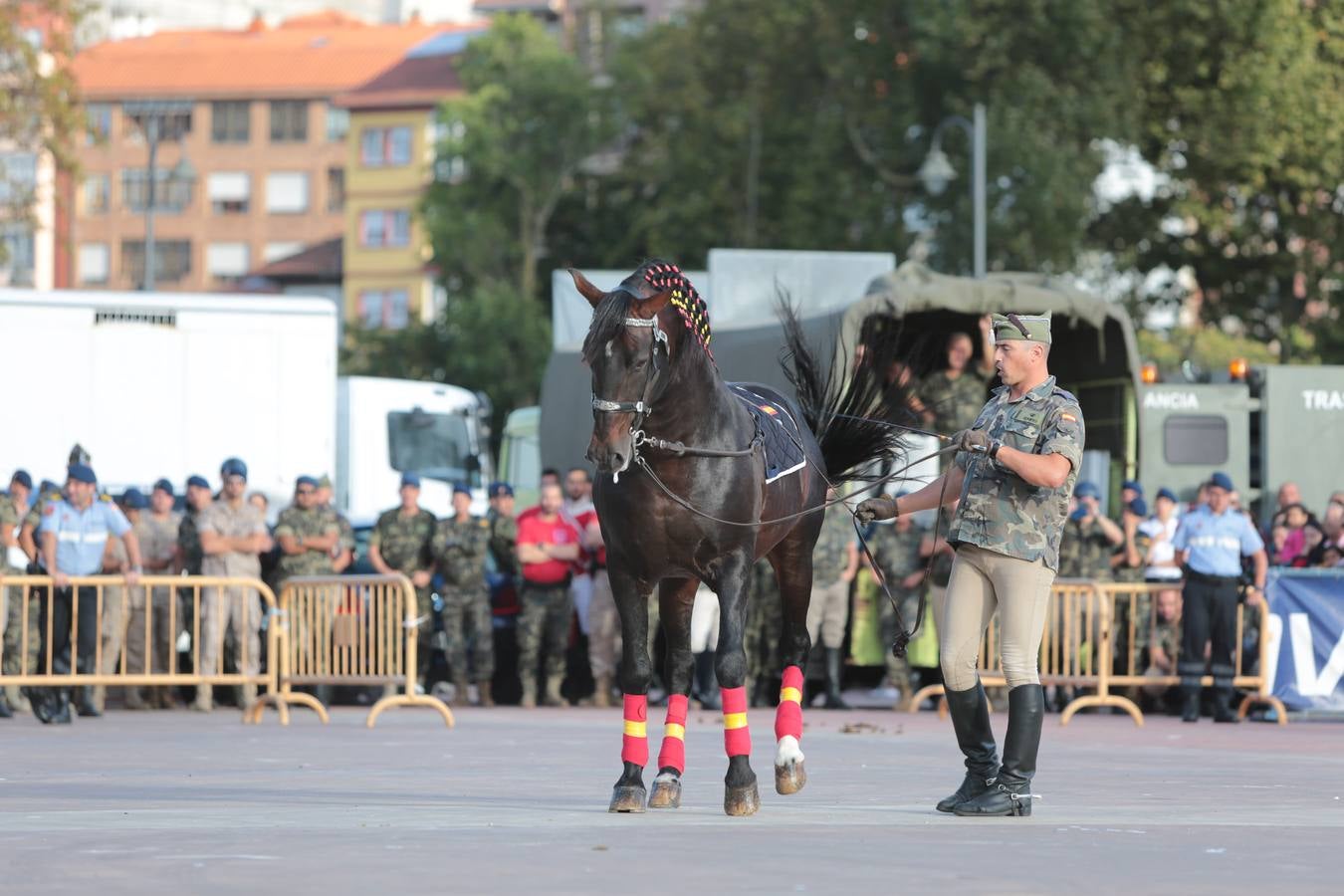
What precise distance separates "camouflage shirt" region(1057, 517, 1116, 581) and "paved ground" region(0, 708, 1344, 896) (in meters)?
4.58

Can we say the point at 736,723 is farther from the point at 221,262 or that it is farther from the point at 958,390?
the point at 221,262

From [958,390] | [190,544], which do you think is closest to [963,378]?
[958,390]

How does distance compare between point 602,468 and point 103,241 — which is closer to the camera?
point 602,468

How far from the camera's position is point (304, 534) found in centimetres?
2216

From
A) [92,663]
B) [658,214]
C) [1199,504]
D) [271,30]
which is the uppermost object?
[271,30]

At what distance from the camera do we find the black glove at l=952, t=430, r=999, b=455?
10.1 meters

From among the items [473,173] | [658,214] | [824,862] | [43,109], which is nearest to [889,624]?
[824,862]

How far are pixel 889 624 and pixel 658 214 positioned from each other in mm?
29150

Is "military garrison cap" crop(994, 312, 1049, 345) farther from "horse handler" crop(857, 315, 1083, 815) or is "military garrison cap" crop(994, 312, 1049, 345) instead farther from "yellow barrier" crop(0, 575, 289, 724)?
"yellow barrier" crop(0, 575, 289, 724)

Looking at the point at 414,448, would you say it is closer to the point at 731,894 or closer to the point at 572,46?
the point at 731,894

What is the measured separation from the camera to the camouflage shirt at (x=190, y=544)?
22.0m

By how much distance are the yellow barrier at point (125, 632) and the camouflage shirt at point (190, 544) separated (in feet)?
4.81

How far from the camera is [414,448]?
31531mm

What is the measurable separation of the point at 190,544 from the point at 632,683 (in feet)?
39.4
